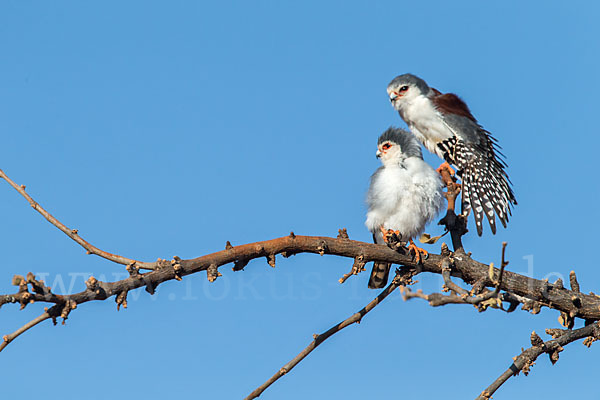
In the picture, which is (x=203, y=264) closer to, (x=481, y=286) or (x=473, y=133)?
(x=481, y=286)

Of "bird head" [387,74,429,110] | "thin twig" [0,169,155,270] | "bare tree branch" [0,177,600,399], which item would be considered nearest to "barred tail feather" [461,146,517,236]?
"bare tree branch" [0,177,600,399]

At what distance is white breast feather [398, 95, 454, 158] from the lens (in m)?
7.11

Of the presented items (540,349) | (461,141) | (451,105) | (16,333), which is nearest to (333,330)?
(540,349)

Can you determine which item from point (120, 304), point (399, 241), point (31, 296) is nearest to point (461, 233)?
point (399, 241)

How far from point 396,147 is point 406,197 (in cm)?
61

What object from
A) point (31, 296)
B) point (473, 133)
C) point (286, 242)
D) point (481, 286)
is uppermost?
point (473, 133)

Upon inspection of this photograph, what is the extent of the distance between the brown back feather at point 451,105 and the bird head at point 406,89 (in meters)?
0.21

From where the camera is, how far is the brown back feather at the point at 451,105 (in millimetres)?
7246

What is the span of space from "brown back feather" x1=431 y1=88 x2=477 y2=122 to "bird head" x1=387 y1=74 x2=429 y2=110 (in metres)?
0.21

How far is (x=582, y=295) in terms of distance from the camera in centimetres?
448

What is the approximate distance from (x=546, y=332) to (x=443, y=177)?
215 centimetres

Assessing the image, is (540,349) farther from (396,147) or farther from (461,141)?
(461,141)

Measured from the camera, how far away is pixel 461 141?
6.89 m

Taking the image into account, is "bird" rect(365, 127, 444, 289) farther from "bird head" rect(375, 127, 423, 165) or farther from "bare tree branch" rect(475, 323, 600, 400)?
"bare tree branch" rect(475, 323, 600, 400)
